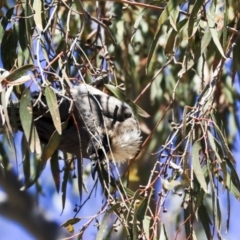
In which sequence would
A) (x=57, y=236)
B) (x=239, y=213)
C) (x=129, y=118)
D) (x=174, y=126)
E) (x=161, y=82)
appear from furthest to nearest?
(x=239, y=213), (x=57, y=236), (x=161, y=82), (x=129, y=118), (x=174, y=126)

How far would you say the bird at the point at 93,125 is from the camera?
70.7 inches

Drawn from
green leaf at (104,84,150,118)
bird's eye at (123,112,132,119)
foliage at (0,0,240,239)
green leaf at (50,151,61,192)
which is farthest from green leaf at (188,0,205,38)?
green leaf at (50,151,61,192)

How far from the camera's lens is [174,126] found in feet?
5.57

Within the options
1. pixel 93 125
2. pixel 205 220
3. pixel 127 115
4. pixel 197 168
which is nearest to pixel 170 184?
pixel 197 168

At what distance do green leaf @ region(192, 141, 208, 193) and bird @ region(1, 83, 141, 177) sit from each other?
0.23 m

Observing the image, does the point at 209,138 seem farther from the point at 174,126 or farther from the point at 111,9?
the point at 111,9

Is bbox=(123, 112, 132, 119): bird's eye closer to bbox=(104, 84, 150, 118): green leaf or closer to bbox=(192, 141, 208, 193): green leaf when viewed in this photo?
bbox=(104, 84, 150, 118): green leaf

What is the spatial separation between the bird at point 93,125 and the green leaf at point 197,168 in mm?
231

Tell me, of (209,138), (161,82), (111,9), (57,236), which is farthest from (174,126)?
(57,236)

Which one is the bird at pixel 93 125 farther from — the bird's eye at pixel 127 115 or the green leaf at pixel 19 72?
the green leaf at pixel 19 72

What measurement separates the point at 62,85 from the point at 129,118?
41cm

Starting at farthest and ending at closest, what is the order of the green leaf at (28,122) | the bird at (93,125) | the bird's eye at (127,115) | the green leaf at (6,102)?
the bird's eye at (127,115) → the bird at (93,125) → the green leaf at (28,122) → the green leaf at (6,102)

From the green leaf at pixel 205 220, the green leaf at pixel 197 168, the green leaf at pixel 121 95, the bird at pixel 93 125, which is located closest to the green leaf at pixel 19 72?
the bird at pixel 93 125

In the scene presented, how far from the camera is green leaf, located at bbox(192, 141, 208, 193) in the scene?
1560 millimetres
